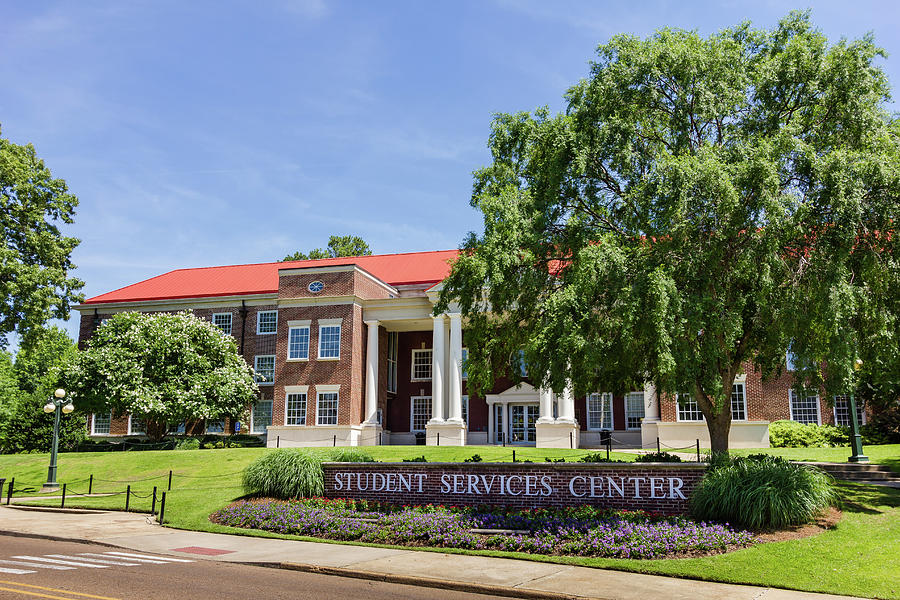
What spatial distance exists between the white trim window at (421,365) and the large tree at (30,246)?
19.1 m

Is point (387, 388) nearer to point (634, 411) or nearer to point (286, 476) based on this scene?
point (634, 411)

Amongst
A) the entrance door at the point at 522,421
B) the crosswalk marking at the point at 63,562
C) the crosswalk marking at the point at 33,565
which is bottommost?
the crosswalk marking at the point at 63,562

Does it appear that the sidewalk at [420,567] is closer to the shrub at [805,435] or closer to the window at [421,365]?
the shrub at [805,435]

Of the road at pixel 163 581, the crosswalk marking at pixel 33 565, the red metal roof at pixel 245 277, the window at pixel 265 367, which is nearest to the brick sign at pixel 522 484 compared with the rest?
the road at pixel 163 581

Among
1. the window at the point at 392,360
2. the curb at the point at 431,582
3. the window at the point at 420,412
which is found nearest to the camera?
the curb at the point at 431,582

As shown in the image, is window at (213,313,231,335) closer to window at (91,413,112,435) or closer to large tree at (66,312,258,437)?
large tree at (66,312,258,437)

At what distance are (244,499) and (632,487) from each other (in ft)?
34.0

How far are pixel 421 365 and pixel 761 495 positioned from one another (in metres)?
31.5

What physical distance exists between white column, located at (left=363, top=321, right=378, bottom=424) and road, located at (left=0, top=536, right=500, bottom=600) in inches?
1003

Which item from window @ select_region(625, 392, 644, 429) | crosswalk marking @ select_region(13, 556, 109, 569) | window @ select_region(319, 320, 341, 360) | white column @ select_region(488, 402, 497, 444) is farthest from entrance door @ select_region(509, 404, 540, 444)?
crosswalk marking @ select_region(13, 556, 109, 569)

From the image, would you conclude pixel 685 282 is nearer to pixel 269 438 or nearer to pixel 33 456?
pixel 269 438

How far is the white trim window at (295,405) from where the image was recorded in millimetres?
38969

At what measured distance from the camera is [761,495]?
532 inches

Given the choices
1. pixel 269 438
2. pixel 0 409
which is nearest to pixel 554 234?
pixel 269 438
